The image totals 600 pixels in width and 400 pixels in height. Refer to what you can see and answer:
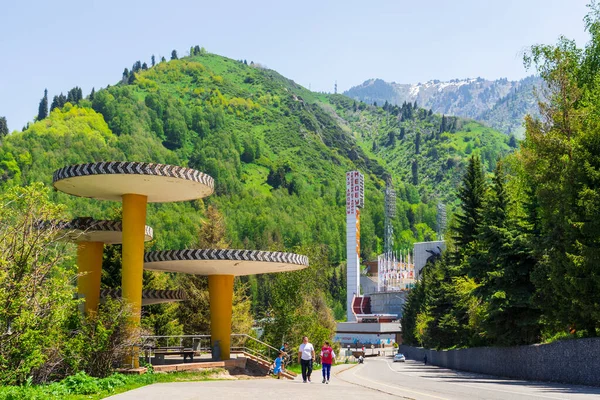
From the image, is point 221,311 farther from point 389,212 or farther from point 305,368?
point 389,212

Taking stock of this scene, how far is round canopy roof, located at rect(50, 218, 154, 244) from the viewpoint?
26203 mm

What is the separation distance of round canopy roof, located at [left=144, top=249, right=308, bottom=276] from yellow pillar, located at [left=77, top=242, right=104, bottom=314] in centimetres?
233

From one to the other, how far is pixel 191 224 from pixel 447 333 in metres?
131

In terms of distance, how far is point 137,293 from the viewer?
26031 mm

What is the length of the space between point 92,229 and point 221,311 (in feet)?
22.7

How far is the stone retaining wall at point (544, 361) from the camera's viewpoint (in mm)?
20219

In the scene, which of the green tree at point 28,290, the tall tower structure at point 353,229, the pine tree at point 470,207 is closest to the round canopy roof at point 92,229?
the green tree at point 28,290

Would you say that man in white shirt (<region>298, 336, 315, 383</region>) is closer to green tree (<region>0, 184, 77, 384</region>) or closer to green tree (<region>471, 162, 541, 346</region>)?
green tree (<region>0, 184, 77, 384</region>)

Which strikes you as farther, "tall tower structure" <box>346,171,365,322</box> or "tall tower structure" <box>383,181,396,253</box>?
"tall tower structure" <box>383,181,396,253</box>

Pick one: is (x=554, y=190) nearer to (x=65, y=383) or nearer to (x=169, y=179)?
(x=169, y=179)

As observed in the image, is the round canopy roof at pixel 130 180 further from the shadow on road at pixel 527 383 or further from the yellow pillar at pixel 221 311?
the shadow on road at pixel 527 383

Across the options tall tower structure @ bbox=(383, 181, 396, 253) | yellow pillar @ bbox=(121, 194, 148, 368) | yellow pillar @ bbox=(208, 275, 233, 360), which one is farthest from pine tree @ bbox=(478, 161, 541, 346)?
tall tower structure @ bbox=(383, 181, 396, 253)

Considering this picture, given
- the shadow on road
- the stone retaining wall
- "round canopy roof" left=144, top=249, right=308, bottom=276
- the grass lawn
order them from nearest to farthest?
the grass lawn
the shadow on road
the stone retaining wall
"round canopy roof" left=144, top=249, right=308, bottom=276

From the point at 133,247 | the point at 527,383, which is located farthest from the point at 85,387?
the point at 527,383
